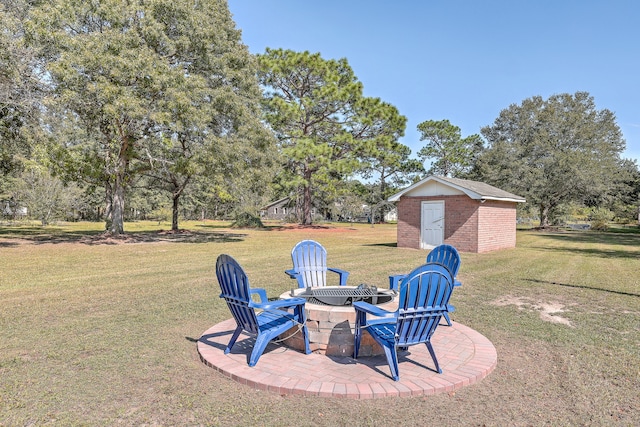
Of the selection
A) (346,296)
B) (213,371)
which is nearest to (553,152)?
(346,296)

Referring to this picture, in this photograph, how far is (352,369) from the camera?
12.4ft

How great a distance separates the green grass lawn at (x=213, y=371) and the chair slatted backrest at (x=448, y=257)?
2.80ft

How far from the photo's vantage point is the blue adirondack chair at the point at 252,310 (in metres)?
3.70

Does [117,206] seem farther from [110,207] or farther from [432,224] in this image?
[432,224]

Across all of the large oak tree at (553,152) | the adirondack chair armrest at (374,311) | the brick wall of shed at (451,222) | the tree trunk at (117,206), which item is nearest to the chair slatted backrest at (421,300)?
the adirondack chair armrest at (374,311)

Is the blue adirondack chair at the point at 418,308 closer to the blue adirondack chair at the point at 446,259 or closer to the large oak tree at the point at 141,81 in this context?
the blue adirondack chair at the point at 446,259

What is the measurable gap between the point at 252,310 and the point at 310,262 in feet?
7.81

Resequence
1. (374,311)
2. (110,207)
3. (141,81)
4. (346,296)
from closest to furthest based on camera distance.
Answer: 1. (374,311)
2. (346,296)
3. (141,81)
4. (110,207)

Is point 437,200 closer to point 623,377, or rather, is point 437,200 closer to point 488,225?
point 488,225

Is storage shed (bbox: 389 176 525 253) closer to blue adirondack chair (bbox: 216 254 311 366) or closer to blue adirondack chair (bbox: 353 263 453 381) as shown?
blue adirondack chair (bbox: 353 263 453 381)

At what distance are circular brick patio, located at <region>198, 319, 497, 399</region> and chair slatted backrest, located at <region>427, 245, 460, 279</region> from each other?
1059 millimetres

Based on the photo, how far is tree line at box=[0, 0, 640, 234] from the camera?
1410 cm

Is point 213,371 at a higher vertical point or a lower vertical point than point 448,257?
lower

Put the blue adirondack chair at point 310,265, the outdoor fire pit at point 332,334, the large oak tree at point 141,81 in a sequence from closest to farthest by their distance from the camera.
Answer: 1. the outdoor fire pit at point 332,334
2. the blue adirondack chair at point 310,265
3. the large oak tree at point 141,81
